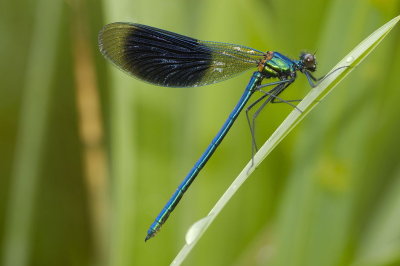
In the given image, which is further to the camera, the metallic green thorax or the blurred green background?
the metallic green thorax

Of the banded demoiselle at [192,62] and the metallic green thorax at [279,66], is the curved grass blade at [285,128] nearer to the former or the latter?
the banded demoiselle at [192,62]

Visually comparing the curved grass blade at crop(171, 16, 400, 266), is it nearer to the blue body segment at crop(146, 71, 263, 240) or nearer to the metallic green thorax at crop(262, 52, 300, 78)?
the blue body segment at crop(146, 71, 263, 240)

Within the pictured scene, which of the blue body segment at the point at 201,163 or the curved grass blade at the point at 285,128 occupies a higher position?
the blue body segment at the point at 201,163

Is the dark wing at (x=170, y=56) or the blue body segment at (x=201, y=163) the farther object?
the dark wing at (x=170, y=56)

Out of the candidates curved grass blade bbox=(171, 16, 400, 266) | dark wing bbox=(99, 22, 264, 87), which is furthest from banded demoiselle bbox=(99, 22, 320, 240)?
curved grass blade bbox=(171, 16, 400, 266)

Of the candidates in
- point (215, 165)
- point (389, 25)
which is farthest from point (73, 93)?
point (389, 25)

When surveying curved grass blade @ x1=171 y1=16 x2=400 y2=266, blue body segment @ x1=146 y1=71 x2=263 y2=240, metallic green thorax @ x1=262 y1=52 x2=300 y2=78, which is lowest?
curved grass blade @ x1=171 y1=16 x2=400 y2=266

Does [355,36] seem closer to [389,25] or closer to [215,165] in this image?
[389,25]

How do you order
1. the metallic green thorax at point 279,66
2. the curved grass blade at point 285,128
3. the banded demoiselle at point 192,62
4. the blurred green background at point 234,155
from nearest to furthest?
the curved grass blade at point 285,128 → the blurred green background at point 234,155 → the banded demoiselle at point 192,62 → the metallic green thorax at point 279,66

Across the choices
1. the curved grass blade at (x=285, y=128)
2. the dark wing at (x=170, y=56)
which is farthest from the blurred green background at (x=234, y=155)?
the curved grass blade at (x=285, y=128)
